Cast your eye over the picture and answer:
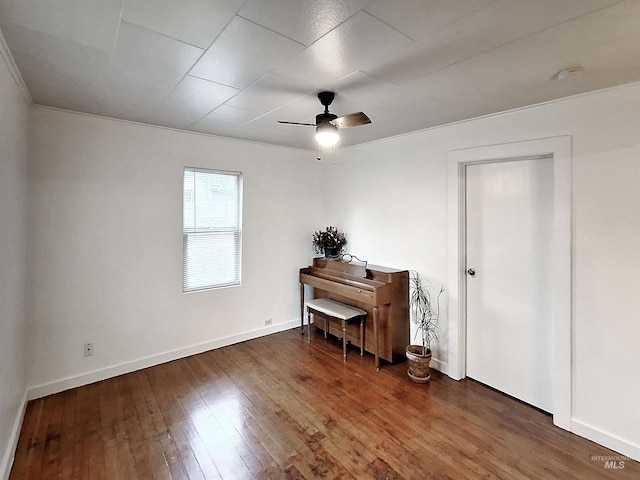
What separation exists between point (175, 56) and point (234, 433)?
2540 mm

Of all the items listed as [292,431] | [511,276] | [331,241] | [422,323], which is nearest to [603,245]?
[511,276]

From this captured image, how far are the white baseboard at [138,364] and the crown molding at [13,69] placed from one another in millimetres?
2425

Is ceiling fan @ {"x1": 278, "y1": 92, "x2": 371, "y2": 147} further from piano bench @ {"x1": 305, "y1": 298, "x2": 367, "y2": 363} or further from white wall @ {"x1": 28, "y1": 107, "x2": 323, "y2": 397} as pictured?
piano bench @ {"x1": 305, "y1": 298, "x2": 367, "y2": 363}

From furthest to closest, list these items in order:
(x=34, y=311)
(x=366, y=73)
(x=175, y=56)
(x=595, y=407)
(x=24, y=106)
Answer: (x=34, y=311) < (x=24, y=106) < (x=595, y=407) < (x=366, y=73) < (x=175, y=56)

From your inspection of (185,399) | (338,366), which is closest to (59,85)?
(185,399)

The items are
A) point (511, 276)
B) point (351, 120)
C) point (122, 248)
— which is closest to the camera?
point (351, 120)

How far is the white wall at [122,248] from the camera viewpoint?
9.01 feet

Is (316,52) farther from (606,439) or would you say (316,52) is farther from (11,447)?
(606,439)

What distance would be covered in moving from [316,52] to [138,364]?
11.0 feet

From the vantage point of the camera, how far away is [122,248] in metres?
3.12

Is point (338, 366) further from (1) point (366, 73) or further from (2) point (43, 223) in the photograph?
(2) point (43, 223)

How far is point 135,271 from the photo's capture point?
321 cm

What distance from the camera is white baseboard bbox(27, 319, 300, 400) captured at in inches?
110

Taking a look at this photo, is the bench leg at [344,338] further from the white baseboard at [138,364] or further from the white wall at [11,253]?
the white wall at [11,253]
